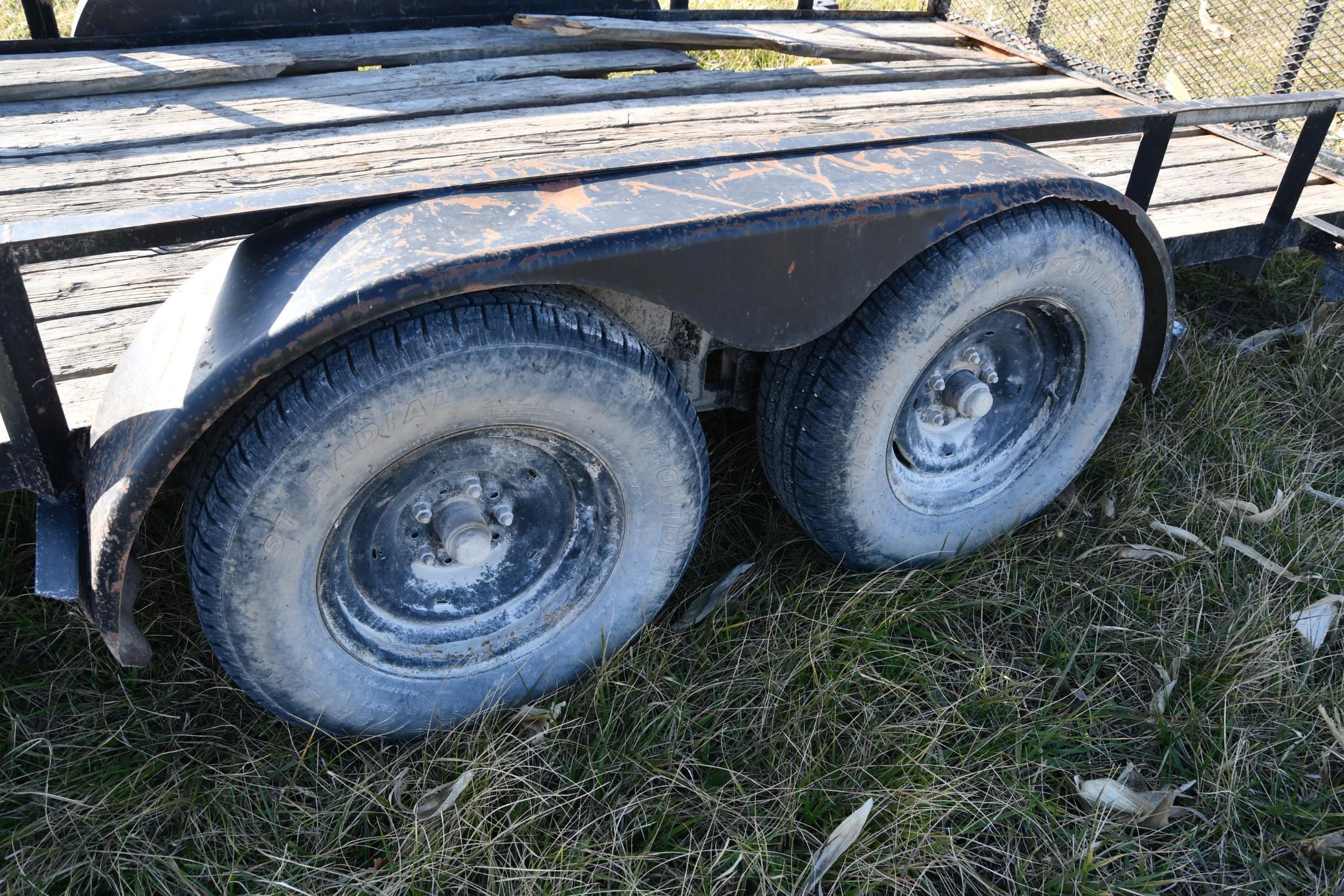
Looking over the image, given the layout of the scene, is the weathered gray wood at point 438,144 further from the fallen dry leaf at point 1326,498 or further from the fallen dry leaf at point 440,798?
the fallen dry leaf at point 1326,498

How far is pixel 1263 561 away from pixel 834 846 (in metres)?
1.60

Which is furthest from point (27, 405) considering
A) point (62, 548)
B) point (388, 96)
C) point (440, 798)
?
point (388, 96)

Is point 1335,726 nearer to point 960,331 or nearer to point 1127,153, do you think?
point 960,331

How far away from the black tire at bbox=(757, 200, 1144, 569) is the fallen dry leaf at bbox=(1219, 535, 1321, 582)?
1.74 feet

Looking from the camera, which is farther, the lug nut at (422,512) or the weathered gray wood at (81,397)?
the lug nut at (422,512)

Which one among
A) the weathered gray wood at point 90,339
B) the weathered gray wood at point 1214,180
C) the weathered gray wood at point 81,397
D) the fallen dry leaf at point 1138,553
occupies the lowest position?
the fallen dry leaf at point 1138,553

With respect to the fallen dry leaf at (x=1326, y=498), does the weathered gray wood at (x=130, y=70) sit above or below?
above

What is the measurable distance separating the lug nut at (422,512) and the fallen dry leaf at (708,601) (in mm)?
746

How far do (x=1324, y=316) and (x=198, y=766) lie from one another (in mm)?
3949

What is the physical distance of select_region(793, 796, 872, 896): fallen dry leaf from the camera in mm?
1988

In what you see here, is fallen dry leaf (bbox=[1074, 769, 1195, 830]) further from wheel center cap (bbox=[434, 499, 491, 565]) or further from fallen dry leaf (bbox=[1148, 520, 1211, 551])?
wheel center cap (bbox=[434, 499, 491, 565])

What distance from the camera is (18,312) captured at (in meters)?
1.56

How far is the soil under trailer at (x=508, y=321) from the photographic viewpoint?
1683 millimetres

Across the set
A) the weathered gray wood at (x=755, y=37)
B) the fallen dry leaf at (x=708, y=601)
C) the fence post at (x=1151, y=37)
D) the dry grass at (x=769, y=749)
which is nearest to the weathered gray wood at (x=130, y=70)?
the weathered gray wood at (x=755, y=37)
